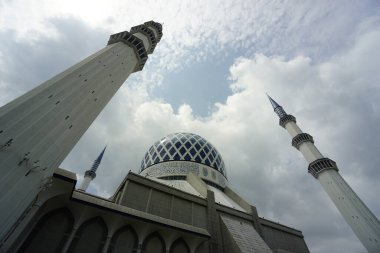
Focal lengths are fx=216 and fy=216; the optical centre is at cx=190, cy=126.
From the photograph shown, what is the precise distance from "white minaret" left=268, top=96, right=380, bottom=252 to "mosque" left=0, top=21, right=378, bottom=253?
2.05ft

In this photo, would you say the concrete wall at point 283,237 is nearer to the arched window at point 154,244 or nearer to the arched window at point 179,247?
the arched window at point 179,247

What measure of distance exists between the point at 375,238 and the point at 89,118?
74.3ft

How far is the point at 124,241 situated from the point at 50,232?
3073 mm

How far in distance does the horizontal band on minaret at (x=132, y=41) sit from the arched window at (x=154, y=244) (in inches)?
608

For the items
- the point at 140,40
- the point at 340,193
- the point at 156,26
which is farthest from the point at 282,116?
the point at 140,40

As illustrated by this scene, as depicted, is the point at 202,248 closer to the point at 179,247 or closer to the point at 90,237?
the point at 179,247

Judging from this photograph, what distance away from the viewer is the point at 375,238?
54.6 feet

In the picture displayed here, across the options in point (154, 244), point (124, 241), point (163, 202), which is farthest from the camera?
point (163, 202)

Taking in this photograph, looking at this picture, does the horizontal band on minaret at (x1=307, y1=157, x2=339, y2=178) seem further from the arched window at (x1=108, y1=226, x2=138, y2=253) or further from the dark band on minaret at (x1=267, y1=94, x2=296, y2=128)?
the arched window at (x1=108, y1=226, x2=138, y2=253)

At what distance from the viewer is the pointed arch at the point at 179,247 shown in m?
11.1

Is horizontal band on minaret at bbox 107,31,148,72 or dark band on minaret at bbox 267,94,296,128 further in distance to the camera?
dark band on minaret at bbox 267,94,296,128

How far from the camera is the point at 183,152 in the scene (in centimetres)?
2683

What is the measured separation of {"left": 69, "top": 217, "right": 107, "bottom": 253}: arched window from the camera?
8.91m

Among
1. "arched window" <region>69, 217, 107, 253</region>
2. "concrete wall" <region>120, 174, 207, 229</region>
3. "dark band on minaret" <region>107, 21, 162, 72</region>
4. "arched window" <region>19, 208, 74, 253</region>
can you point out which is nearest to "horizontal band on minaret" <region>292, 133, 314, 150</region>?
"concrete wall" <region>120, 174, 207, 229</region>
